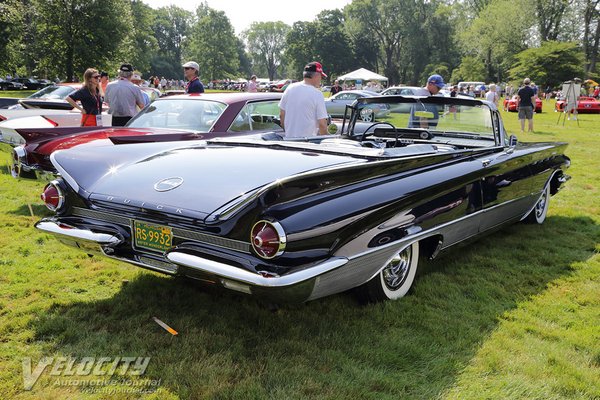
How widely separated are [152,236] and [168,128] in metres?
3.10

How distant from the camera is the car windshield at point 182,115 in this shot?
5.71m

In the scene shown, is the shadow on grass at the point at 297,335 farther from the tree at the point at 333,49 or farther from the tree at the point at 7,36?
the tree at the point at 333,49

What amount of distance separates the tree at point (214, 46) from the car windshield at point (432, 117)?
7455 cm

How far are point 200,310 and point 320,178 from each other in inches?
47.0

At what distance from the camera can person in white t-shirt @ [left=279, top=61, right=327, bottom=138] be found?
18.0 feet

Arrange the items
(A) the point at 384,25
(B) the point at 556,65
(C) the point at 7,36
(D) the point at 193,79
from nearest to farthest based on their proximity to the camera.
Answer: (D) the point at 193,79 → (C) the point at 7,36 → (B) the point at 556,65 → (A) the point at 384,25

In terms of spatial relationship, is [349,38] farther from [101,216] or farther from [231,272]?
[231,272]

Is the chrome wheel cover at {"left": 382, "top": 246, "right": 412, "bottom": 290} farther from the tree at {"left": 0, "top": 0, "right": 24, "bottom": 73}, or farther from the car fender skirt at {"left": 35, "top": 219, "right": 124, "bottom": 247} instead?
the tree at {"left": 0, "top": 0, "right": 24, "bottom": 73}

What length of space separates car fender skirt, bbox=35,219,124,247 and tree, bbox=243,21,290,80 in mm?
123552

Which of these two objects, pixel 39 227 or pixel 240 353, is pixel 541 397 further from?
pixel 39 227

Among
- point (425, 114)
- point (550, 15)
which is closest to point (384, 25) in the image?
point (550, 15)

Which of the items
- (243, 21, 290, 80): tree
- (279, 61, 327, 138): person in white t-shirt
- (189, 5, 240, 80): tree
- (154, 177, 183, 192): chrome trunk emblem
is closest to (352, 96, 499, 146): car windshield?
(279, 61, 327, 138): person in white t-shirt

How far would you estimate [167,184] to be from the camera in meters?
3.00

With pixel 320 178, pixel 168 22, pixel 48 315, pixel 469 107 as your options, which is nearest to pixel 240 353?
pixel 320 178
